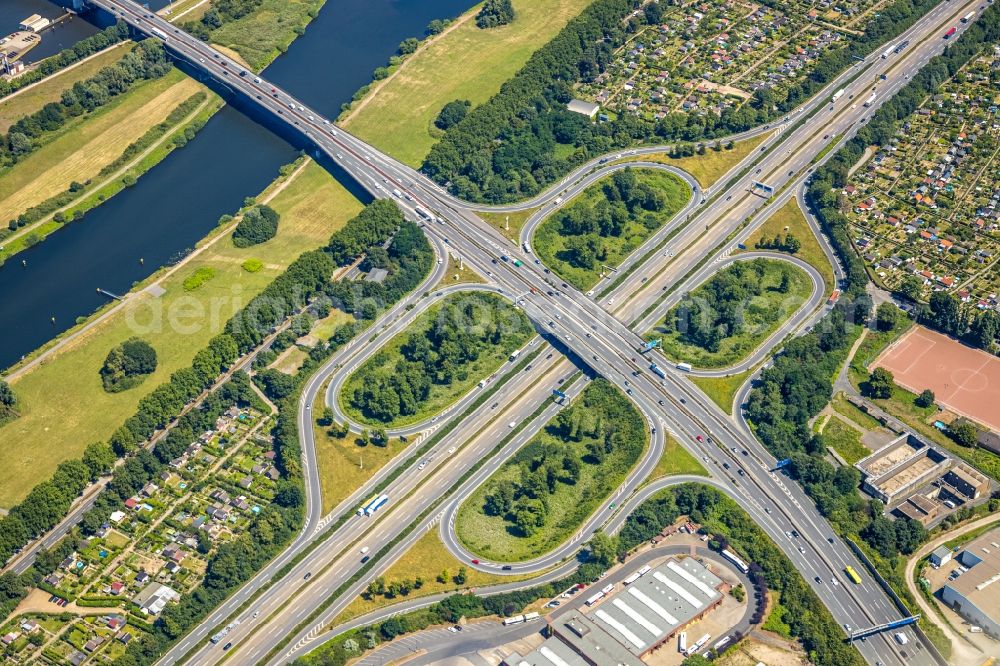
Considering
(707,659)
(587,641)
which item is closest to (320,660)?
(587,641)

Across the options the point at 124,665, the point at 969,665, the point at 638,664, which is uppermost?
the point at 124,665

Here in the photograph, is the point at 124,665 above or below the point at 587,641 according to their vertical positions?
above

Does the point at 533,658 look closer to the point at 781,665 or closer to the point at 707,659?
the point at 707,659

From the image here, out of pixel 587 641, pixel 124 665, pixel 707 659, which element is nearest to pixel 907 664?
pixel 707 659

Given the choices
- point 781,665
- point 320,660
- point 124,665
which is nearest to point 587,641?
point 781,665

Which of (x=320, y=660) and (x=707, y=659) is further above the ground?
(x=320, y=660)

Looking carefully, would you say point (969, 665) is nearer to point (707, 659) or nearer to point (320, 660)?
point (707, 659)

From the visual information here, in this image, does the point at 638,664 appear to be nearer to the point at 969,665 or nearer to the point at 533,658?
the point at 533,658
